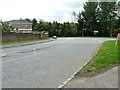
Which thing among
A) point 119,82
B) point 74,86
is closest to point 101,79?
point 119,82

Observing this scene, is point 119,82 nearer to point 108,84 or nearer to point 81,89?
point 108,84

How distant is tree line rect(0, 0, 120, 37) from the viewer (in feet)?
311

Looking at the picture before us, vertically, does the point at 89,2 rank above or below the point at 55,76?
above

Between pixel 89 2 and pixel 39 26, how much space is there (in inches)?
823

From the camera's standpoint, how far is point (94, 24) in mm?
98062

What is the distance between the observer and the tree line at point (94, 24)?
311 feet

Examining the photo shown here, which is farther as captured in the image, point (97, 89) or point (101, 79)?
point (101, 79)

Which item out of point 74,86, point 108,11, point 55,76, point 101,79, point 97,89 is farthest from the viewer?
point 108,11

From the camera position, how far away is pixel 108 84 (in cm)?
790

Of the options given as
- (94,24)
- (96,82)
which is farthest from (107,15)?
(96,82)

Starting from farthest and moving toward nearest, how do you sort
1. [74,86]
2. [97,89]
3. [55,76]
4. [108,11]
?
[108,11]
[55,76]
[74,86]
[97,89]

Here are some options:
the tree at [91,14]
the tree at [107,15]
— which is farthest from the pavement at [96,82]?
the tree at [91,14]

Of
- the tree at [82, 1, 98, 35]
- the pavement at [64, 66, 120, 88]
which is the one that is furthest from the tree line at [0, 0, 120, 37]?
the pavement at [64, 66, 120, 88]

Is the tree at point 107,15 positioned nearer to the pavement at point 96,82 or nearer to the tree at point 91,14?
the tree at point 91,14
